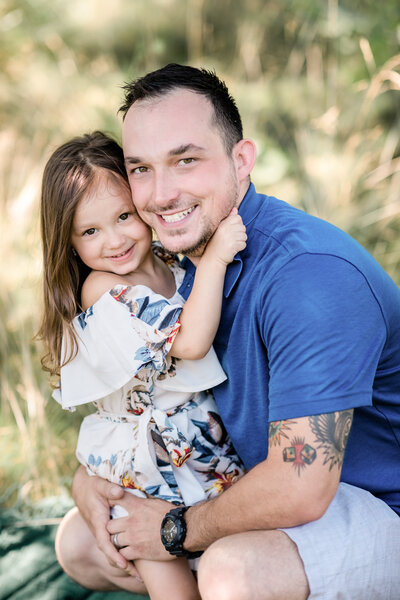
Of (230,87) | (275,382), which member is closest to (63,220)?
(275,382)

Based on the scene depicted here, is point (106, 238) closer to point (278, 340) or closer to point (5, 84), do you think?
point (278, 340)

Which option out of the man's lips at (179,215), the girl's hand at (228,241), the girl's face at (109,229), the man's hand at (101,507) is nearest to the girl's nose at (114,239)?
the girl's face at (109,229)

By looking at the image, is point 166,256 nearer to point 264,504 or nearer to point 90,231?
point 90,231

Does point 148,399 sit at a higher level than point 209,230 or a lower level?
lower

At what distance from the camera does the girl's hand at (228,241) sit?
6.88ft

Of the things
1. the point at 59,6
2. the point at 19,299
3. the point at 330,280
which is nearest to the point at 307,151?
the point at 19,299

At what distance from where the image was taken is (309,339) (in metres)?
1.80

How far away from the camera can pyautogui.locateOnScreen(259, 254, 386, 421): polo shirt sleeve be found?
1778 millimetres

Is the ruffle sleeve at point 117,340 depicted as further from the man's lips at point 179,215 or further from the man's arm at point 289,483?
the man's arm at point 289,483

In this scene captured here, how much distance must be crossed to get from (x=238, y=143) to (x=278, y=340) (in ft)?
2.81

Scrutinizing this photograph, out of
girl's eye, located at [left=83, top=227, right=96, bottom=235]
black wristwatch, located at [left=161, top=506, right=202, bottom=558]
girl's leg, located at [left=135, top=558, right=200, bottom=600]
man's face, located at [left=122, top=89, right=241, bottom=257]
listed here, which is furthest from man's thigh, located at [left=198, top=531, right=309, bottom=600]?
girl's eye, located at [left=83, top=227, right=96, bottom=235]

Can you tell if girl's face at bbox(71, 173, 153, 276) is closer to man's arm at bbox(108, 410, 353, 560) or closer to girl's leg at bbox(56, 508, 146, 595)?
man's arm at bbox(108, 410, 353, 560)

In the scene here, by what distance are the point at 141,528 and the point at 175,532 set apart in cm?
21

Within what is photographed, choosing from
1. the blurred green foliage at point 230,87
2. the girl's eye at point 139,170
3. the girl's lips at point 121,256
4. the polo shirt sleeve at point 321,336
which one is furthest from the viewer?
Answer: the blurred green foliage at point 230,87
